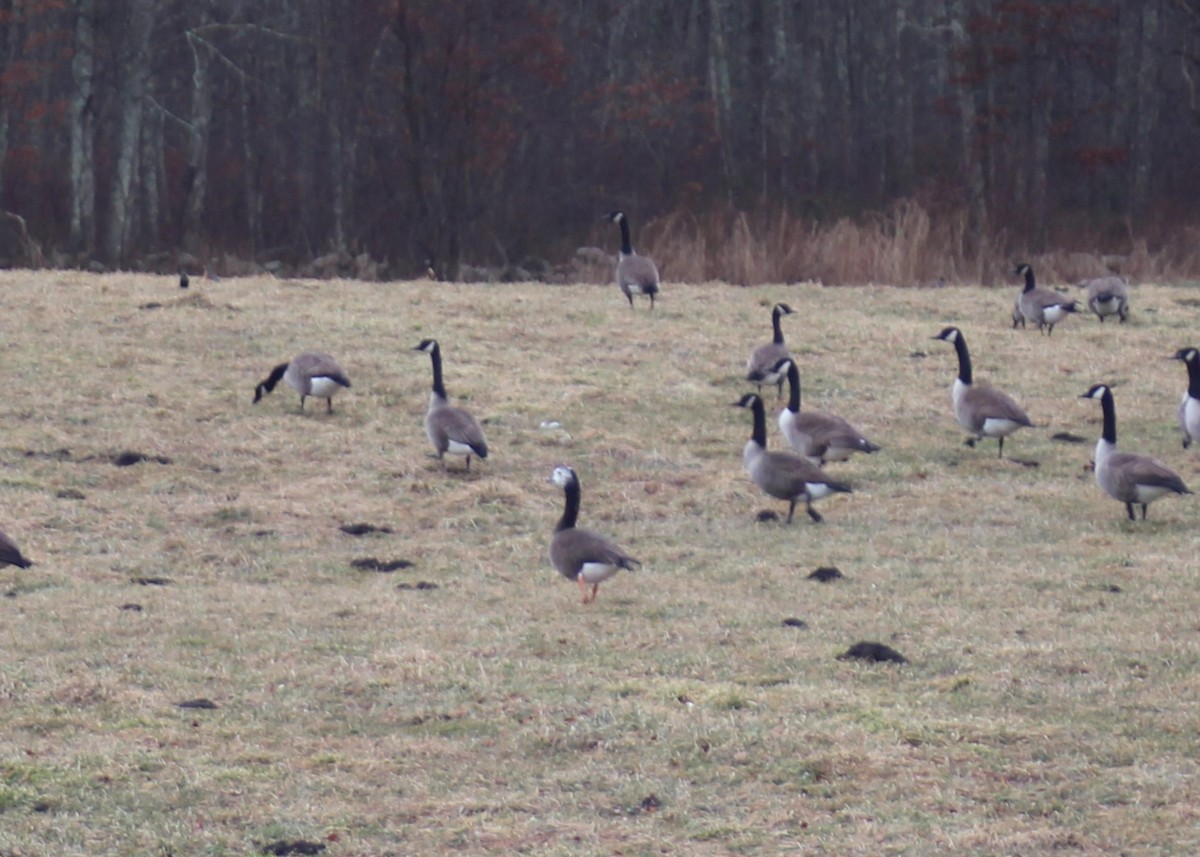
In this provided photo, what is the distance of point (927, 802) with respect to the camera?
19.5 ft

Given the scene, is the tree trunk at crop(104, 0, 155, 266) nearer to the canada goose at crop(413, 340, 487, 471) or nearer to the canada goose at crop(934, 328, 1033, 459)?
the canada goose at crop(413, 340, 487, 471)

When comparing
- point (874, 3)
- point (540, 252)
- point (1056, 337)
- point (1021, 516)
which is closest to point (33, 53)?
point (540, 252)

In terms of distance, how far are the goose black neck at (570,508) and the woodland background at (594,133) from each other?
1340cm

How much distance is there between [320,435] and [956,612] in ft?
20.7

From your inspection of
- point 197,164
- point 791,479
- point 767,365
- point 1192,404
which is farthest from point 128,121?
point 1192,404

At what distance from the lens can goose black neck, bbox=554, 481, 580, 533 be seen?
9.59 metres

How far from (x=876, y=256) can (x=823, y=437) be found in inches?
436

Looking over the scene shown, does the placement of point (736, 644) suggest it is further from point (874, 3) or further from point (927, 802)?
point (874, 3)

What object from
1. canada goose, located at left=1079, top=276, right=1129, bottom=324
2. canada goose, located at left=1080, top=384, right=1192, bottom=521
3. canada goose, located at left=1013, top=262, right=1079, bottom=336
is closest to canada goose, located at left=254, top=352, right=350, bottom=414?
canada goose, located at left=1080, top=384, right=1192, bottom=521

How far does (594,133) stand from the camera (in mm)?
39438

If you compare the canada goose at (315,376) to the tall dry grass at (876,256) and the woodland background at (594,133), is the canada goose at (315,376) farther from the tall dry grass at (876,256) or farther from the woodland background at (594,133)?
the woodland background at (594,133)

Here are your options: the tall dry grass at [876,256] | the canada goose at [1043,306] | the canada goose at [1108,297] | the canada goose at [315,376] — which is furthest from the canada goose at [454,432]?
the tall dry grass at [876,256]

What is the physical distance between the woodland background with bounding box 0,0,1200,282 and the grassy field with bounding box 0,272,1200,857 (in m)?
8.34

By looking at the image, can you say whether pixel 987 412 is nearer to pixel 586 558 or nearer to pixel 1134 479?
pixel 1134 479
